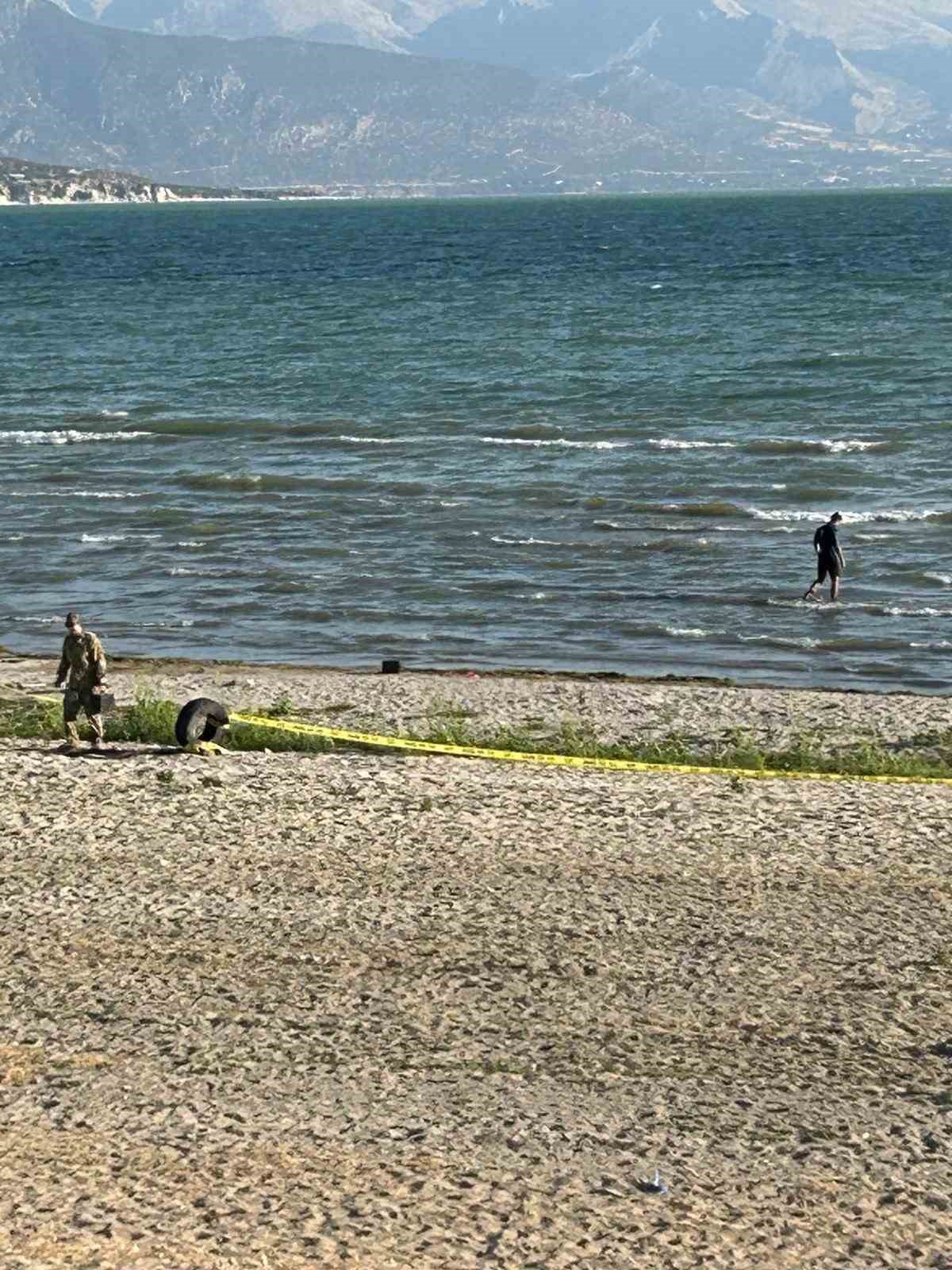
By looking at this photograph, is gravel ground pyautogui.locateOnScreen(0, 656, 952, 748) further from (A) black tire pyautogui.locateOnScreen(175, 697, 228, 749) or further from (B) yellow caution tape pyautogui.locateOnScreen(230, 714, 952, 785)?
(A) black tire pyautogui.locateOnScreen(175, 697, 228, 749)

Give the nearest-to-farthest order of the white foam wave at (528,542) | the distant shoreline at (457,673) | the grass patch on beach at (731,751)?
the grass patch on beach at (731,751) → the distant shoreline at (457,673) → the white foam wave at (528,542)

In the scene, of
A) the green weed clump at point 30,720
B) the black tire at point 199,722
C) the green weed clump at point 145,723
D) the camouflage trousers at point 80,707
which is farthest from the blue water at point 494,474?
the camouflage trousers at point 80,707

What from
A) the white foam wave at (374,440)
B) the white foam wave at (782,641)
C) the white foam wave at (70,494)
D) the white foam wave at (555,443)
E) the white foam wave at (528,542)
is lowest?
the white foam wave at (782,641)

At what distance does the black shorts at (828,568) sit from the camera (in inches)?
1148

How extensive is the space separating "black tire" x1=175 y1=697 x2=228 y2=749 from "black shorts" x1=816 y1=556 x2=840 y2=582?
12005mm

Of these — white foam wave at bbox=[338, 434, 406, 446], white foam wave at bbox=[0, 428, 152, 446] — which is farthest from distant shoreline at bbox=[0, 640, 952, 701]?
white foam wave at bbox=[0, 428, 152, 446]

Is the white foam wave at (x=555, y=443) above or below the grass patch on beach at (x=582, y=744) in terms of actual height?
above

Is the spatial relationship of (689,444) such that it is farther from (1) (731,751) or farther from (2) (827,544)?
(1) (731,751)

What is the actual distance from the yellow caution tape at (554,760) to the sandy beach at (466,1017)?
1.96 ft

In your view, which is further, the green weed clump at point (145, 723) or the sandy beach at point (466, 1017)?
the green weed clump at point (145, 723)

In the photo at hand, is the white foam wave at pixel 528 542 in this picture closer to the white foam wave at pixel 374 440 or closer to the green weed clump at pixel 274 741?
the white foam wave at pixel 374 440

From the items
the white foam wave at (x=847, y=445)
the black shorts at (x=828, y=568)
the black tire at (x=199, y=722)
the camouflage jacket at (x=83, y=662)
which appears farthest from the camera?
the white foam wave at (x=847, y=445)

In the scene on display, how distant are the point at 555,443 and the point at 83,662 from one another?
25.6 m

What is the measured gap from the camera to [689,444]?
43219 mm
